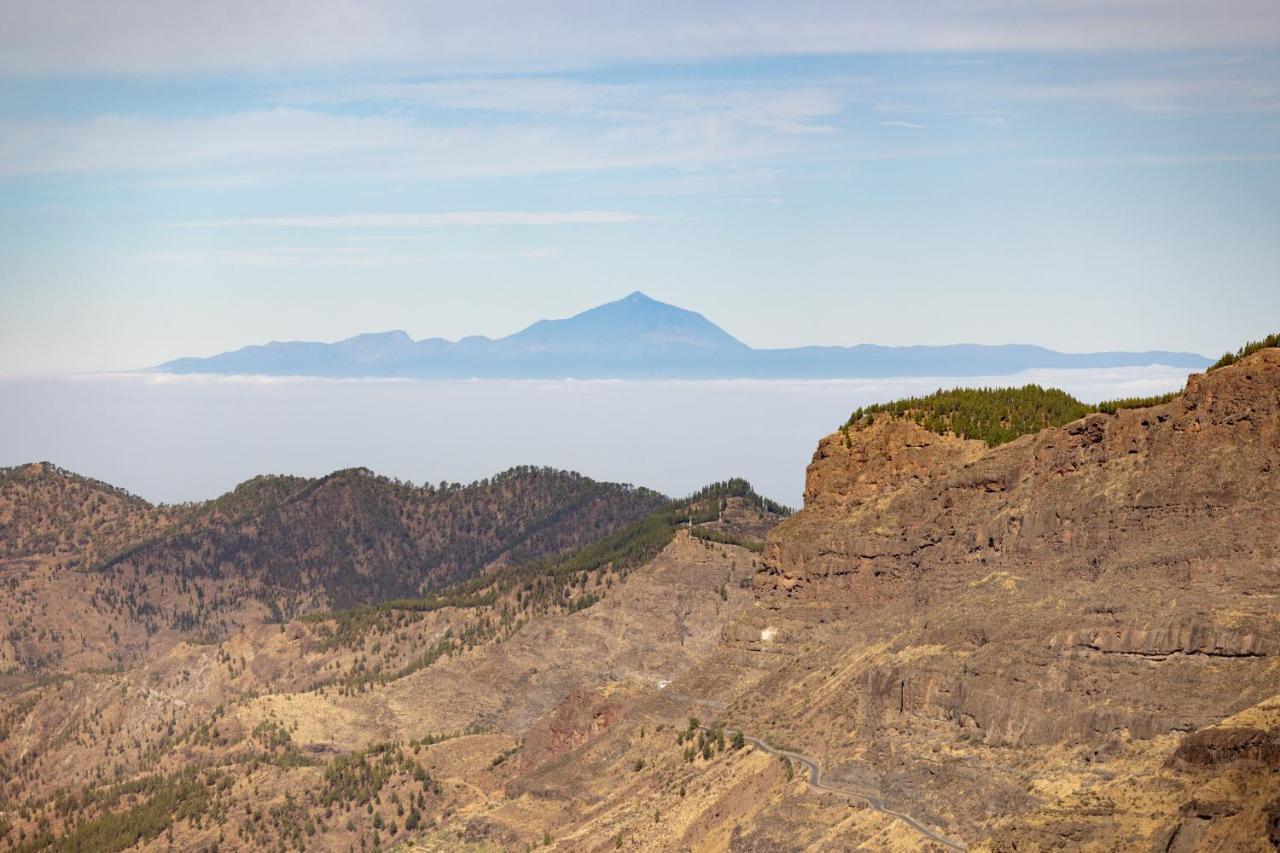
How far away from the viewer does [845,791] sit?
129m

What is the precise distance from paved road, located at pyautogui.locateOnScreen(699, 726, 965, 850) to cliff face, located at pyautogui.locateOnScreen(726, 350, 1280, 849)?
1.11 m

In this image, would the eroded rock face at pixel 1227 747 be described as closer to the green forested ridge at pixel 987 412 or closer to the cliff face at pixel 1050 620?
the cliff face at pixel 1050 620

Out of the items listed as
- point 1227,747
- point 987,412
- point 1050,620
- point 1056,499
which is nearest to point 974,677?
point 1050,620

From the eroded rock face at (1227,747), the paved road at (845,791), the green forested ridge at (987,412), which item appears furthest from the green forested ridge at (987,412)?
the eroded rock face at (1227,747)

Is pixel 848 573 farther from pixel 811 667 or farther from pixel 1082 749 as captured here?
pixel 1082 749

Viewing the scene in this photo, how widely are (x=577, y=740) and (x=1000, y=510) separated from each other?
4912cm

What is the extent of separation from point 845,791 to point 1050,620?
17248 millimetres

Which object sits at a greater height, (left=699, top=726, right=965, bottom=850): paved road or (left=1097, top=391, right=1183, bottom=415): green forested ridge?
(left=1097, top=391, right=1183, bottom=415): green forested ridge

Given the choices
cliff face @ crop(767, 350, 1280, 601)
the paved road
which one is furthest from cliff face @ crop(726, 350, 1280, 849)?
the paved road

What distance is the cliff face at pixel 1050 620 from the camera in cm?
11125

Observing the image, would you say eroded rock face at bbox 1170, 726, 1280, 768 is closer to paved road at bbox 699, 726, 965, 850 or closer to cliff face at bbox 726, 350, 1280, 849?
cliff face at bbox 726, 350, 1280, 849

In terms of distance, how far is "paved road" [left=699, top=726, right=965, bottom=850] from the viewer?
379 ft

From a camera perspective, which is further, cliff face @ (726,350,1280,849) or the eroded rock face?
cliff face @ (726,350,1280,849)

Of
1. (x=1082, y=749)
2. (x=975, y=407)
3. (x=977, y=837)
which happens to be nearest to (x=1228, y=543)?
(x=1082, y=749)
